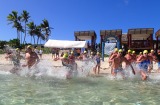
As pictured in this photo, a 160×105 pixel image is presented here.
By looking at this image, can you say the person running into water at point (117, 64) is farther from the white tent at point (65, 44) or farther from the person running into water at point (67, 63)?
the white tent at point (65, 44)

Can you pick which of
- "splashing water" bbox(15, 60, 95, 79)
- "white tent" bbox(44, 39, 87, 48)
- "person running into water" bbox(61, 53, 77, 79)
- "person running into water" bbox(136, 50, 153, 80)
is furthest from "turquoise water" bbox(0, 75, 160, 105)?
"white tent" bbox(44, 39, 87, 48)

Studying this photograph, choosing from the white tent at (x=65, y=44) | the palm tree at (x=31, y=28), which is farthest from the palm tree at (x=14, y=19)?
the white tent at (x=65, y=44)

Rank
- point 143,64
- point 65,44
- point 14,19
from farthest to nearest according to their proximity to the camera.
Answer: point 14,19 → point 65,44 → point 143,64

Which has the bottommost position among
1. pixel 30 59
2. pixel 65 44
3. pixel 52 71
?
pixel 52 71

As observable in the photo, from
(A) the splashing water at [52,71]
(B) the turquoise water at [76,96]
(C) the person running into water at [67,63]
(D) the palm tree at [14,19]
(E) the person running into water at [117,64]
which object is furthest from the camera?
(D) the palm tree at [14,19]

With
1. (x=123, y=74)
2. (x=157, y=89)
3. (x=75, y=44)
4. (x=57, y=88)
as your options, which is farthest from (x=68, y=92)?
(x=75, y=44)

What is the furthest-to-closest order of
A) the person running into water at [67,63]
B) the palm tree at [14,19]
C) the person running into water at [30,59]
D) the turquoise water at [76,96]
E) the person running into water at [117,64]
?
the palm tree at [14,19], the person running into water at [30,59], the person running into water at [67,63], the person running into water at [117,64], the turquoise water at [76,96]

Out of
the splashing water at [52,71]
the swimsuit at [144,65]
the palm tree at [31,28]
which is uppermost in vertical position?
the palm tree at [31,28]

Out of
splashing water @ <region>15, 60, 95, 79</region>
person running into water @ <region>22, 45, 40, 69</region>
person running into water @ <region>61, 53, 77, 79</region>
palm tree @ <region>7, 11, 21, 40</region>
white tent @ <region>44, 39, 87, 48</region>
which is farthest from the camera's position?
palm tree @ <region>7, 11, 21, 40</region>

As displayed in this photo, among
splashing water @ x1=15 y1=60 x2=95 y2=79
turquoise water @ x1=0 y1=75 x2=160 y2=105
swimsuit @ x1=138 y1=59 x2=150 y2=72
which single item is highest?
swimsuit @ x1=138 y1=59 x2=150 y2=72

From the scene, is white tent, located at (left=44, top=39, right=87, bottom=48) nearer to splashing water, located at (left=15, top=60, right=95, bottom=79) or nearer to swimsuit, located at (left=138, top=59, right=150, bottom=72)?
splashing water, located at (left=15, top=60, right=95, bottom=79)

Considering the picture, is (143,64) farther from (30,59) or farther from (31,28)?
(31,28)

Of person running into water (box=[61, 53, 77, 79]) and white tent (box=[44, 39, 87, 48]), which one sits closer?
person running into water (box=[61, 53, 77, 79])

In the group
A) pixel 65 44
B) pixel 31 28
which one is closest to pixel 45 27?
pixel 31 28
